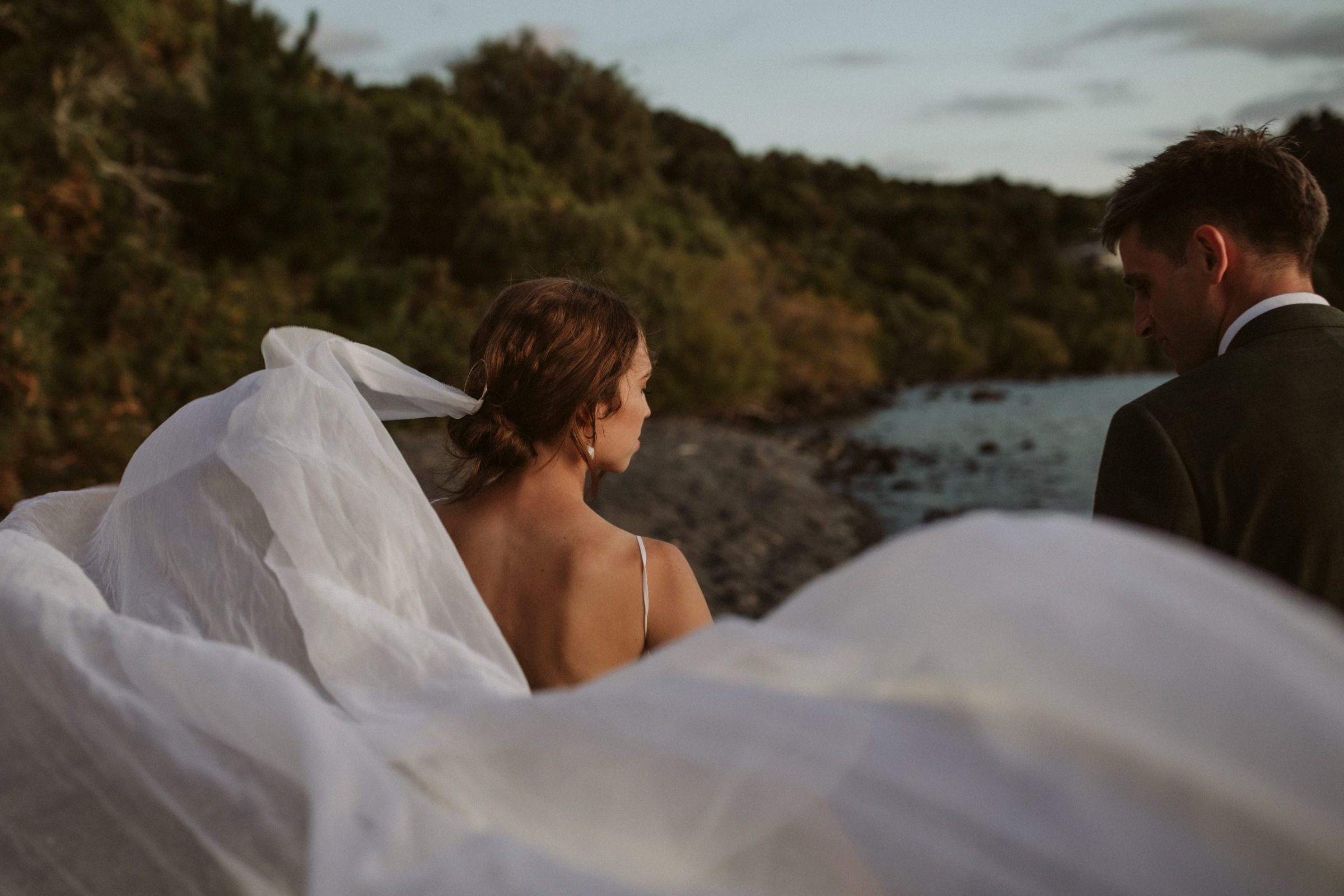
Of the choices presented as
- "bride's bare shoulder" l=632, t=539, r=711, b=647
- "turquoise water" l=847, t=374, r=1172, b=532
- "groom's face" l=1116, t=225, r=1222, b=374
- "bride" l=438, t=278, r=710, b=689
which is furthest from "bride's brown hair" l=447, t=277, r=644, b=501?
"turquoise water" l=847, t=374, r=1172, b=532

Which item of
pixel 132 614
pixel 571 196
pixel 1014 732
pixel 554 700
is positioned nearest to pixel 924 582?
pixel 1014 732

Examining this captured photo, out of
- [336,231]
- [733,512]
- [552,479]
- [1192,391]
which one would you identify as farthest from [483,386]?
[336,231]

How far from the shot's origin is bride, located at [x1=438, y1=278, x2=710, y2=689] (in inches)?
88.0

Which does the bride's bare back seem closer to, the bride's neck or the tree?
the bride's neck

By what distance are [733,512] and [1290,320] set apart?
16.0 m

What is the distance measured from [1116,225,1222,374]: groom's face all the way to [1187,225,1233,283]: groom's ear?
0.6 inches

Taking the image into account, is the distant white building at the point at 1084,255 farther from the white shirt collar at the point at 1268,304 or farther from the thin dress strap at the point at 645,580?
the thin dress strap at the point at 645,580

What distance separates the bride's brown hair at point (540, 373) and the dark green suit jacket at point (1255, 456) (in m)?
1.14

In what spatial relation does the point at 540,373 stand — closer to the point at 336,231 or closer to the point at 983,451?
the point at 336,231

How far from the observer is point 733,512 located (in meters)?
18.2

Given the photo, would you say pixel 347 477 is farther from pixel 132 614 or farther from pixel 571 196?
pixel 571 196

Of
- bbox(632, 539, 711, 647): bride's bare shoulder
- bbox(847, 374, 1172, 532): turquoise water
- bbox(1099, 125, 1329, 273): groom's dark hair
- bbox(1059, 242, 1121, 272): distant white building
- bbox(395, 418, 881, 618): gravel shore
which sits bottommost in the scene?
bbox(847, 374, 1172, 532): turquoise water

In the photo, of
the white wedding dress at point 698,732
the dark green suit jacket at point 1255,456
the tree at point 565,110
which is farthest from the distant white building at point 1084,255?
the white wedding dress at point 698,732

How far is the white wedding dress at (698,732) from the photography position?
3.43 ft
